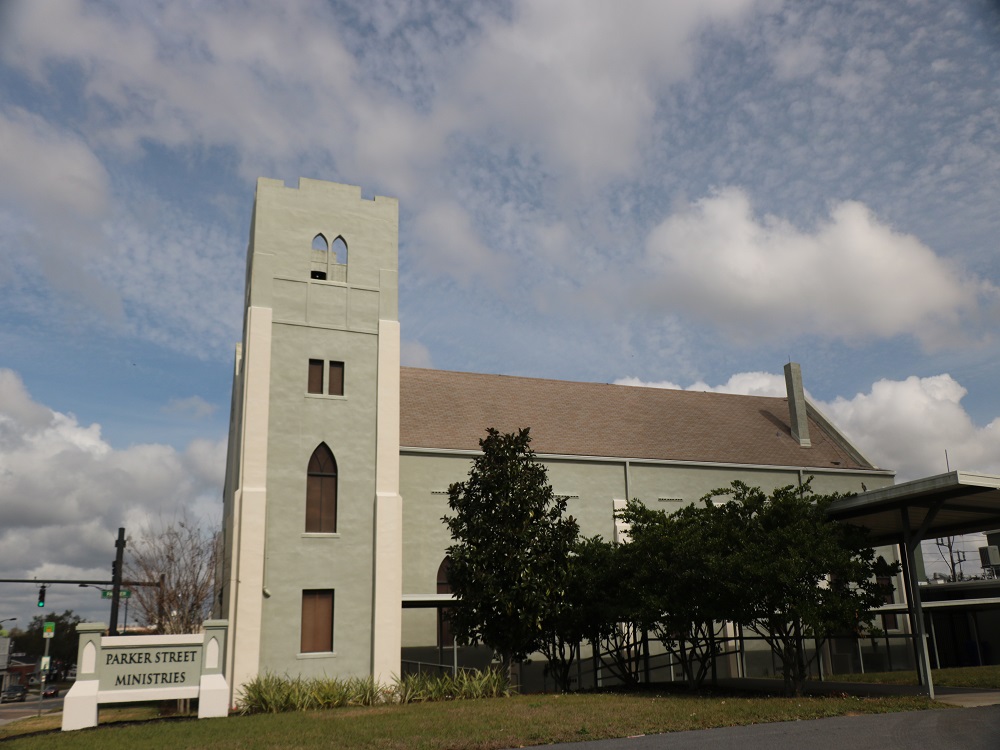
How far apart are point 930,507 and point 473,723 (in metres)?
10.7

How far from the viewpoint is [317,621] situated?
74.1ft

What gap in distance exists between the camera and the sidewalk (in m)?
16.6

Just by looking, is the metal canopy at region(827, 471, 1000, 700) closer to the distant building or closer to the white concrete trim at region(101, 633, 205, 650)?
the distant building

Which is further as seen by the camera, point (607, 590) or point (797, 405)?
point (797, 405)

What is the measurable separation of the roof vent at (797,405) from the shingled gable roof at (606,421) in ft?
1.27

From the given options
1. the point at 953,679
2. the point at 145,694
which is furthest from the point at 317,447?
the point at 953,679

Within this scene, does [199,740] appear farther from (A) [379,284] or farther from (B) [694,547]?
(A) [379,284]

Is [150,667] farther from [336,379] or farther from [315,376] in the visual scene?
[336,379]

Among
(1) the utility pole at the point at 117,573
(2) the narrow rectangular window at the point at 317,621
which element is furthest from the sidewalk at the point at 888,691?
(1) the utility pole at the point at 117,573

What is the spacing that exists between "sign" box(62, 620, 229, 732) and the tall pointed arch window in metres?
4.46

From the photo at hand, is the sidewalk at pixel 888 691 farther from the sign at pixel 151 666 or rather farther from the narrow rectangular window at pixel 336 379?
the narrow rectangular window at pixel 336 379

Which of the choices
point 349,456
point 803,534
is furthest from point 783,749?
point 349,456

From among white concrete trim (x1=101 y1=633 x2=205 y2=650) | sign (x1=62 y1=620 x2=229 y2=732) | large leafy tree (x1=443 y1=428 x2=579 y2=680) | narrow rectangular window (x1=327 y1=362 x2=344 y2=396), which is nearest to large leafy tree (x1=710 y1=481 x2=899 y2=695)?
large leafy tree (x1=443 y1=428 x2=579 y2=680)

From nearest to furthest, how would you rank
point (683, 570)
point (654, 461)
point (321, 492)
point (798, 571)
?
point (798, 571) → point (683, 570) → point (321, 492) → point (654, 461)
